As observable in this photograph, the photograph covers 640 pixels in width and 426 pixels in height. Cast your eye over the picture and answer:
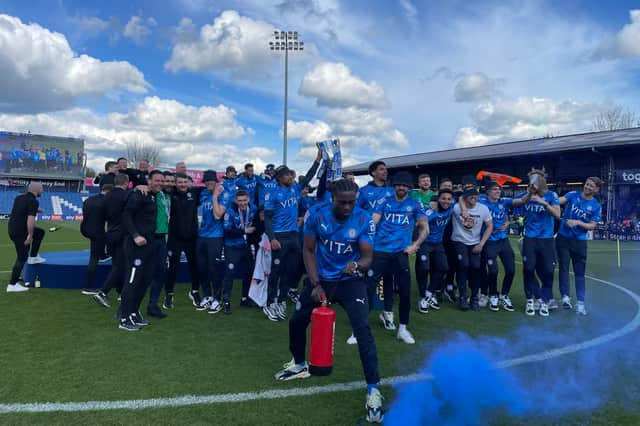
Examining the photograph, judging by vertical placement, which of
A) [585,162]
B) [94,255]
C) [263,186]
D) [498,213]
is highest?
[585,162]

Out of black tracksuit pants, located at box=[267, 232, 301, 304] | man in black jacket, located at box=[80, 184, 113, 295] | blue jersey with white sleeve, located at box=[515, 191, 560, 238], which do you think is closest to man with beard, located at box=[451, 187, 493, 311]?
blue jersey with white sleeve, located at box=[515, 191, 560, 238]

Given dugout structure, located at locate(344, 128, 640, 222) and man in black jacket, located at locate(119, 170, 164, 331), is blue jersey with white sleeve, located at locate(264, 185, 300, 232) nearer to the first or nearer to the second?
man in black jacket, located at locate(119, 170, 164, 331)

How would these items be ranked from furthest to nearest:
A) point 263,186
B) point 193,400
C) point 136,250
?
1. point 263,186
2. point 136,250
3. point 193,400

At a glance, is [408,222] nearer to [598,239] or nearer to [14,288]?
[14,288]

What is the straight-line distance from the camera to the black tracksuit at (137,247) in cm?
543

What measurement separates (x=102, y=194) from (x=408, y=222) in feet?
17.8

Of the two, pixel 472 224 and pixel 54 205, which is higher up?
pixel 472 224

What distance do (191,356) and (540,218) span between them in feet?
19.0

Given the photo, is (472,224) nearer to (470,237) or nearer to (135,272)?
(470,237)

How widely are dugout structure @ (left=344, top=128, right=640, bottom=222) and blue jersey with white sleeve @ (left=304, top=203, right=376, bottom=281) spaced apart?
23.6 meters

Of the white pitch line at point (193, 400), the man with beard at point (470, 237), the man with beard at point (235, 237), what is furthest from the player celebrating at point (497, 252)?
the man with beard at point (235, 237)

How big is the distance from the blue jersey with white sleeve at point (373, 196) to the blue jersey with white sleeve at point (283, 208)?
1.24 meters

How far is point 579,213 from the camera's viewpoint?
7102 mm

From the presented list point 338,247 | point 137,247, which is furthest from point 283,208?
point 338,247
